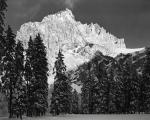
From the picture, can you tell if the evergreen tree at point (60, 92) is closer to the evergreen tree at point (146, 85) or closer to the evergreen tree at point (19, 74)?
the evergreen tree at point (19, 74)

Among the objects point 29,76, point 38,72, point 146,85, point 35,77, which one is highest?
point 38,72

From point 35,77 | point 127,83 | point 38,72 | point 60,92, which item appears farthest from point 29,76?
point 127,83

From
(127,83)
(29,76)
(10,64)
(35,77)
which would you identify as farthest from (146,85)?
(10,64)

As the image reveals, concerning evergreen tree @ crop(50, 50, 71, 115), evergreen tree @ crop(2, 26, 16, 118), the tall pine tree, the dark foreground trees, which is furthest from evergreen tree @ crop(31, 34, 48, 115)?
the tall pine tree

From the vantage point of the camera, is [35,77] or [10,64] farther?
[35,77]

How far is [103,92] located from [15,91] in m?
28.0

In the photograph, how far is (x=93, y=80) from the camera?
70000 millimetres

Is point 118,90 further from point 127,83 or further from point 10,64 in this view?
point 10,64

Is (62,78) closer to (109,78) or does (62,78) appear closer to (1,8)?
(109,78)

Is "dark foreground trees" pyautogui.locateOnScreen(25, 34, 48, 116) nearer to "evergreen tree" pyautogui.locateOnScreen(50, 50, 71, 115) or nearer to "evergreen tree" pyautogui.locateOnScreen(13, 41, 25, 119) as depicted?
"evergreen tree" pyautogui.locateOnScreen(13, 41, 25, 119)

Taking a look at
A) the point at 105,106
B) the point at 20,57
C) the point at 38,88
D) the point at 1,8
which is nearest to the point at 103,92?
the point at 105,106

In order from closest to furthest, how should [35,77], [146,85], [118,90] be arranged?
[35,77] → [146,85] → [118,90]

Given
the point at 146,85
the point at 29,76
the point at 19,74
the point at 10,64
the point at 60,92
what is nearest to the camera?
the point at 10,64

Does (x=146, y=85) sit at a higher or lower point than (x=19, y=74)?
lower
